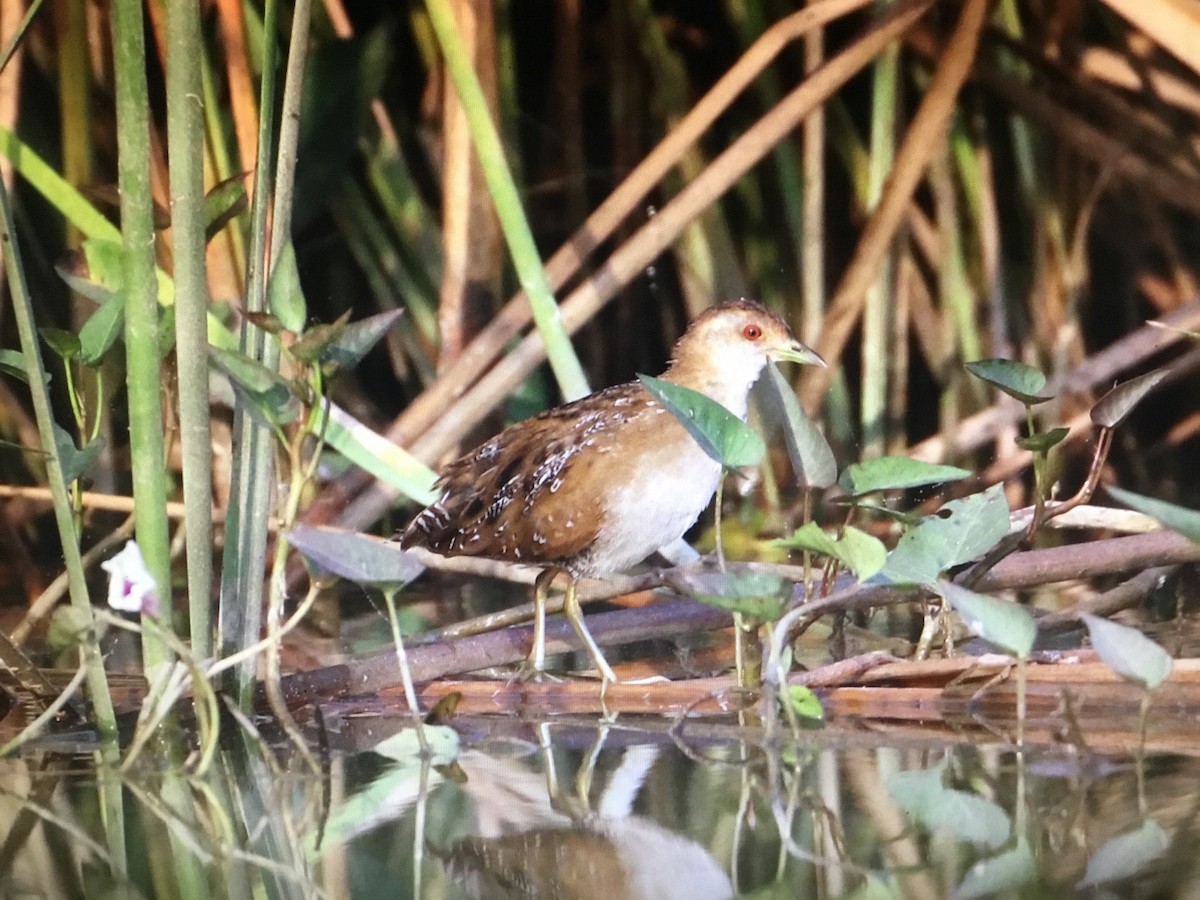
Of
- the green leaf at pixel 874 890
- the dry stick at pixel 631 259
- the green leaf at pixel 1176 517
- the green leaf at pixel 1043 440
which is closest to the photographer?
the green leaf at pixel 874 890

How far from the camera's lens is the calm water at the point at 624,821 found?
4.75 ft

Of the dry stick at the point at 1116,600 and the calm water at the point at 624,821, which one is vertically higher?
the dry stick at the point at 1116,600

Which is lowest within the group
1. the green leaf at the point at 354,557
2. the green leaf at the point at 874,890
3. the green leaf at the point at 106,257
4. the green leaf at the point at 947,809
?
the green leaf at the point at 874,890

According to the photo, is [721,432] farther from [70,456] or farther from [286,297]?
[70,456]

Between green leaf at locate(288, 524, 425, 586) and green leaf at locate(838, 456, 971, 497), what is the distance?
594 mm

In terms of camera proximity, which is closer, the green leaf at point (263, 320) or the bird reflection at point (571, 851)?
the bird reflection at point (571, 851)

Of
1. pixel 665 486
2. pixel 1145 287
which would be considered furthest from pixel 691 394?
pixel 1145 287

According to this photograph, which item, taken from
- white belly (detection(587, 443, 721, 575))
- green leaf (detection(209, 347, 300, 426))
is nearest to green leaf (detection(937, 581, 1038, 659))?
white belly (detection(587, 443, 721, 575))

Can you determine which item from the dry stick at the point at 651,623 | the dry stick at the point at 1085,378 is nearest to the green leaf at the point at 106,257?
the dry stick at the point at 651,623

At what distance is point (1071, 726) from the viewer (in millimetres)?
1839

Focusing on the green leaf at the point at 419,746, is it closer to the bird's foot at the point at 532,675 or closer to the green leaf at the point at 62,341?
the bird's foot at the point at 532,675

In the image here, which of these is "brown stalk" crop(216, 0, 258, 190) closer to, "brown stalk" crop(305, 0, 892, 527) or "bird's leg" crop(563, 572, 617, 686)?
"brown stalk" crop(305, 0, 892, 527)

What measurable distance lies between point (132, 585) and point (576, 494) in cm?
77

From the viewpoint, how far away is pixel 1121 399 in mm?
1976
